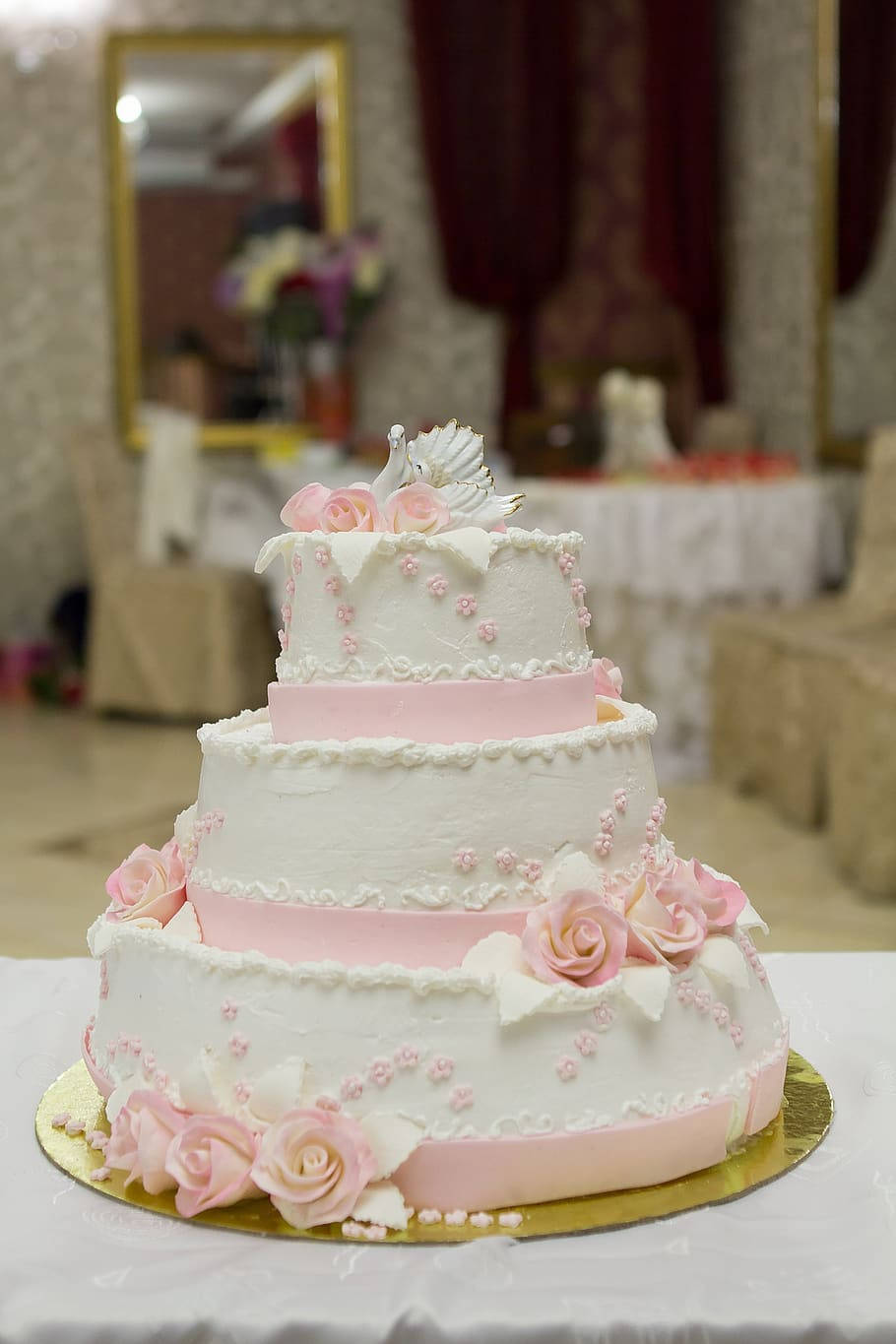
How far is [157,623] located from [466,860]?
5.69m

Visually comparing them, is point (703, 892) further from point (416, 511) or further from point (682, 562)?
point (682, 562)

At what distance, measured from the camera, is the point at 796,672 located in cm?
504

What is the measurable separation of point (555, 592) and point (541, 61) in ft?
22.8

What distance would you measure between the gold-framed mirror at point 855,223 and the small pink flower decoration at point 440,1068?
17.0ft

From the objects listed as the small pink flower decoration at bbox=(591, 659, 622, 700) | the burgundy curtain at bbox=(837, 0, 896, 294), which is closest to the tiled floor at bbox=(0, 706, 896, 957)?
the small pink flower decoration at bbox=(591, 659, 622, 700)

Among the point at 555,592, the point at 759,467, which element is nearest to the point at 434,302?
the point at 759,467

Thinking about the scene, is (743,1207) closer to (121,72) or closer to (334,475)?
(334,475)

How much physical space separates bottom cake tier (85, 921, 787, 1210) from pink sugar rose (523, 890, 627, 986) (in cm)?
2

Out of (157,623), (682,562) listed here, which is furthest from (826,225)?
(157,623)

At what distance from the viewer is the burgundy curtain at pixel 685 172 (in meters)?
7.94

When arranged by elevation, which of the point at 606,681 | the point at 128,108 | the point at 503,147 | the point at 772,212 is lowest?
the point at 606,681

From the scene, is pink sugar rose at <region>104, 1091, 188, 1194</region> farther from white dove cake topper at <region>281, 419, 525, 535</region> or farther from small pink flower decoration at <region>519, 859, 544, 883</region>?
white dove cake topper at <region>281, 419, 525, 535</region>

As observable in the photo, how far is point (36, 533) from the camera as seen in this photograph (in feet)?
27.6

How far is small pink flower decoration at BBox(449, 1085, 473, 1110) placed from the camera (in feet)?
5.70
